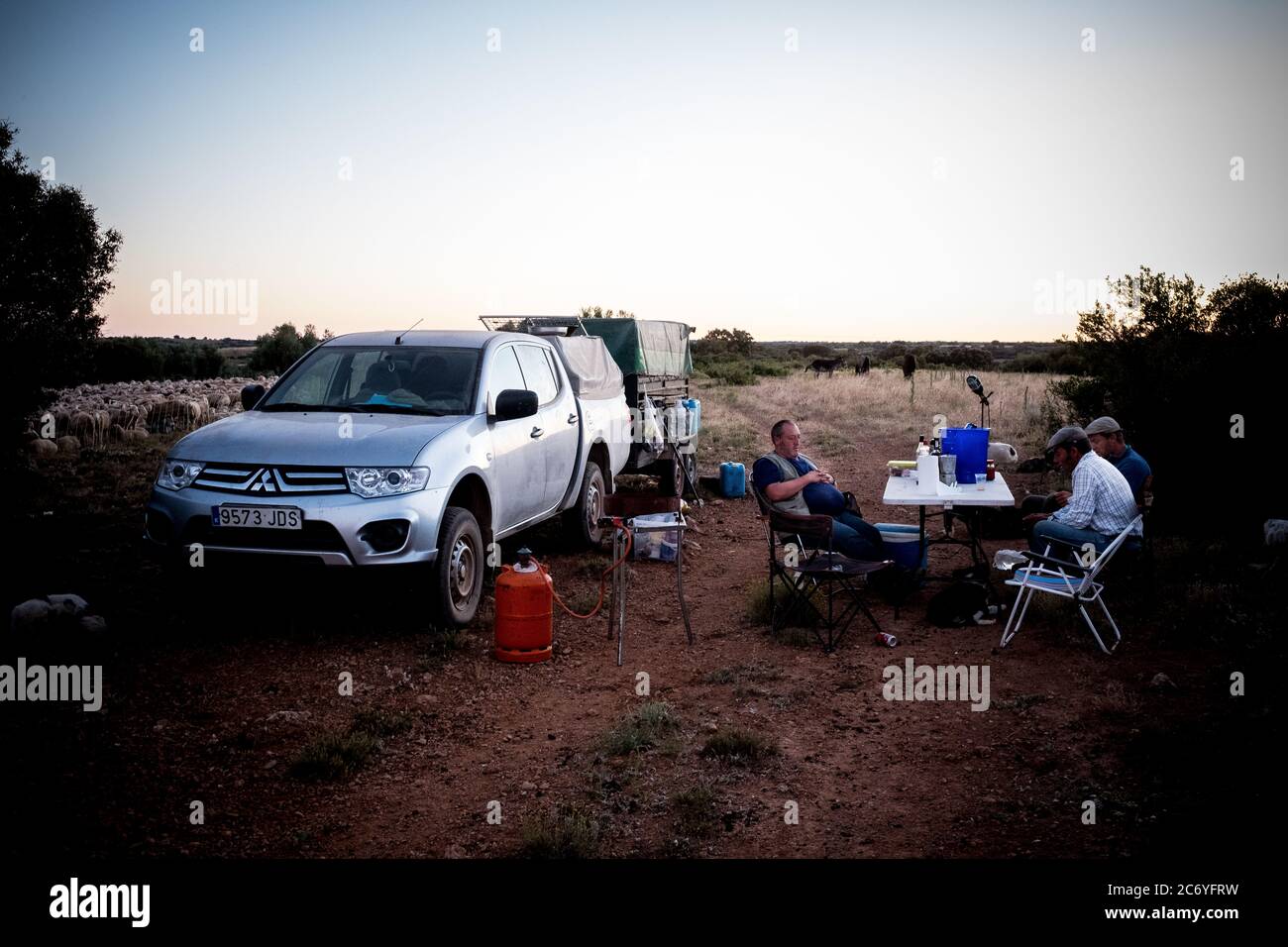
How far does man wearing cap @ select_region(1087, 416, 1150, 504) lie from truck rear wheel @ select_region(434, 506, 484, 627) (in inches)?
189

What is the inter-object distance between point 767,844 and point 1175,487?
8794 mm

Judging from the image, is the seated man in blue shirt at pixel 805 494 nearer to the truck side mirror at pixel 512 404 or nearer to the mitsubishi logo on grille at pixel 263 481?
the truck side mirror at pixel 512 404

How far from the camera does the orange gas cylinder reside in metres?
6.62

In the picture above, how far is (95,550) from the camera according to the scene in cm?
949

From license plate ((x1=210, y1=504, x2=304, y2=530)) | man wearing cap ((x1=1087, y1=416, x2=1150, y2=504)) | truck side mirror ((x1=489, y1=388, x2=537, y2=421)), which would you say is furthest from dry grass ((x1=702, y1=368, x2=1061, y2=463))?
license plate ((x1=210, y1=504, x2=304, y2=530))

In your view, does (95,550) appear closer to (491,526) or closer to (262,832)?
(491,526)

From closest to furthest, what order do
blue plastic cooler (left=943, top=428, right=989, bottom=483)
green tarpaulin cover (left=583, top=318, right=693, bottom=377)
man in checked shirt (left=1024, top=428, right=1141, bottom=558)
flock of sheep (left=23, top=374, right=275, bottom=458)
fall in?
1. man in checked shirt (left=1024, top=428, right=1141, bottom=558)
2. blue plastic cooler (left=943, top=428, right=989, bottom=483)
3. green tarpaulin cover (left=583, top=318, right=693, bottom=377)
4. flock of sheep (left=23, top=374, right=275, bottom=458)

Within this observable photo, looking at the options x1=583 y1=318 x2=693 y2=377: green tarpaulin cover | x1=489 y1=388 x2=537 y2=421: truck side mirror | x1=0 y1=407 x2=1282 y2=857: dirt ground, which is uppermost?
x1=583 y1=318 x2=693 y2=377: green tarpaulin cover

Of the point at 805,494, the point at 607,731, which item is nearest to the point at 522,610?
the point at 607,731

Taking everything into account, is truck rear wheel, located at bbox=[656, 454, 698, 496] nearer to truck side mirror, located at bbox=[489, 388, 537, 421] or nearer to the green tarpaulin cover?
the green tarpaulin cover

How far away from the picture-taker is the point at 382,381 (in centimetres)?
768

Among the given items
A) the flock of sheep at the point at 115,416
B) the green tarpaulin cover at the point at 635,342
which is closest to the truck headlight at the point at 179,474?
the green tarpaulin cover at the point at 635,342
